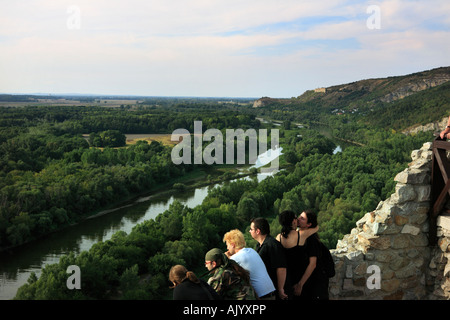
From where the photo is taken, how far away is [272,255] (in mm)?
4418

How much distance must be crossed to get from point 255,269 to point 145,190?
34.3 meters

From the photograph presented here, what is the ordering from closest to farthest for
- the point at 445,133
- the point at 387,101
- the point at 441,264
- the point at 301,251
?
the point at 301,251, the point at 445,133, the point at 441,264, the point at 387,101

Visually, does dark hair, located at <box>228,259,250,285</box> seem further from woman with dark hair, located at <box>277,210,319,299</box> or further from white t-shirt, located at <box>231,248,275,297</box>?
woman with dark hair, located at <box>277,210,319,299</box>

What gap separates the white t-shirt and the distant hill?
6992 cm

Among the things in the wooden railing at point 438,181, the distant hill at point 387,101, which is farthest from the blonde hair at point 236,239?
the distant hill at point 387,101

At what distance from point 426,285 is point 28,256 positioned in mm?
22495

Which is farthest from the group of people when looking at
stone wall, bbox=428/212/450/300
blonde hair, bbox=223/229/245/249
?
stone wall, bbox=428/212/450/300

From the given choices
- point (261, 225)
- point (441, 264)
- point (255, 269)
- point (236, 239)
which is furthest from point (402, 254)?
point (236, 239)

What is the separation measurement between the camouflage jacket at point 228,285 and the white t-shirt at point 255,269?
0.63 ft

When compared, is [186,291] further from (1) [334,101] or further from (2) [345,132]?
(1) [334,101]

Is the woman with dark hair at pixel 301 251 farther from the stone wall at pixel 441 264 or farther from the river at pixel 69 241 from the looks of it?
the river at pixel 69 241

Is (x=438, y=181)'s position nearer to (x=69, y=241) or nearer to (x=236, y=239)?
Answer: (x=236, y=239)
